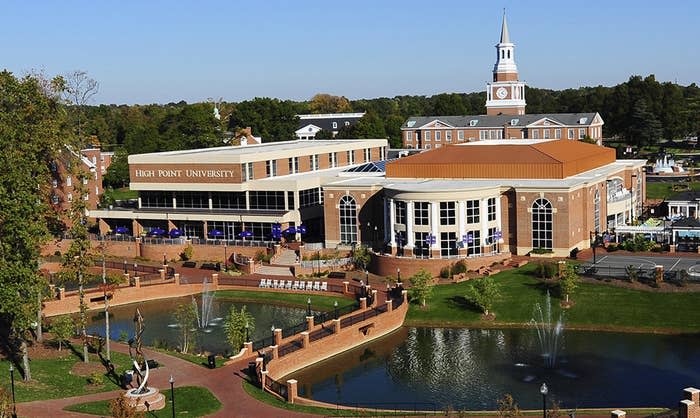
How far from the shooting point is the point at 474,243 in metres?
61.1

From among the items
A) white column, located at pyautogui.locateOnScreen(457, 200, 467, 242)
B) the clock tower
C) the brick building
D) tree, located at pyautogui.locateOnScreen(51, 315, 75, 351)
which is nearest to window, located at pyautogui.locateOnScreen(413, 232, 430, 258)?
white column, located at pyautogui.locateOnScreen(457, 200, 467, 242)

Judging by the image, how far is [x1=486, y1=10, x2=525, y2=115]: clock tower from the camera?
12781cm

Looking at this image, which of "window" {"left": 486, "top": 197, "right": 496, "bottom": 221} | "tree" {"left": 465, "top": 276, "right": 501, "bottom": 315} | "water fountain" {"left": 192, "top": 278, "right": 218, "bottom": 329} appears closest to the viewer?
"tree" {"left": 465, "top": 276, "right": 501, "bottom": 315}

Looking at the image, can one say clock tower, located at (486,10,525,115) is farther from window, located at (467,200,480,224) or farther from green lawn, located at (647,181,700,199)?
window, located at (467,200,480,224)

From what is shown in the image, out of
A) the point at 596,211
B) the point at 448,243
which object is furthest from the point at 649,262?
the point at 448,243

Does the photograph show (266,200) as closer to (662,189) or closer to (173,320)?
(173,320)

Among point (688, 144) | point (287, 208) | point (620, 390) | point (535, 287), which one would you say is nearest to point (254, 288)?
point (287, 208)

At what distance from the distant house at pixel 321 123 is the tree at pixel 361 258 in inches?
3210

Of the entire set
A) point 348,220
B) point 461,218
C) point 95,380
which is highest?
point 461,218

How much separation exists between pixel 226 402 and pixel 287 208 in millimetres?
37484

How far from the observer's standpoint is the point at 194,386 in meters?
38.7

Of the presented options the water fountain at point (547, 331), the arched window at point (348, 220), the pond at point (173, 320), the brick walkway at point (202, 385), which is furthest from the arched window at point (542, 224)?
the brick walkway at point (202, 385)

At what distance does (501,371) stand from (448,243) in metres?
19.3

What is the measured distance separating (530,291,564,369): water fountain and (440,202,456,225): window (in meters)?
10.6
